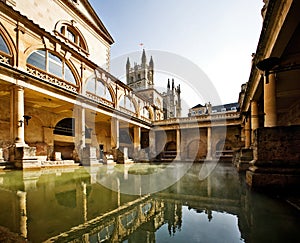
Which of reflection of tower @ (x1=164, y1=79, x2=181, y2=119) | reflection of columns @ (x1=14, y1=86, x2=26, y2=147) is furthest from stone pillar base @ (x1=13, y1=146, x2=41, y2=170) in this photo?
reflection of tower @ (x1=164, y1=79, x2=181, y2=119)

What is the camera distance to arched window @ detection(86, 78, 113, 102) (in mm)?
15923

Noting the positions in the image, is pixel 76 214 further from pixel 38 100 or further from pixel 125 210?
pixel 38 100

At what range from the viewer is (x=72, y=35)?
58.9ft

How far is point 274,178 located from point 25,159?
9.74 metres

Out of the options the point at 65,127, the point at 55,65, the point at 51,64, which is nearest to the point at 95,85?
the point at 55,65

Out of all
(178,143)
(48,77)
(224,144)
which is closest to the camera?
(48,77)

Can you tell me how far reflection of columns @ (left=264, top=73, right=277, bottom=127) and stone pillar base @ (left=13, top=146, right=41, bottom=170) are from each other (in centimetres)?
999

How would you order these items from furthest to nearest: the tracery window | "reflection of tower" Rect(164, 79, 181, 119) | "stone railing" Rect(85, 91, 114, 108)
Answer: "reflection of tower" Rect(164, 79, 181, 119) < the tracery window < "stone railing" Rect(85, 91, 114, 108)

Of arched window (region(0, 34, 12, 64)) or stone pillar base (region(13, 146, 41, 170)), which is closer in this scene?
stone pillar base (region(13, 146, 41, 170))

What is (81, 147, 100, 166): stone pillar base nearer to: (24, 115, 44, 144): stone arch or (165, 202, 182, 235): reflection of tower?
(24, 115, 44, 144): stone arch

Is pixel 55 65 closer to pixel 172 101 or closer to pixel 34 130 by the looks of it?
pixel 34 130

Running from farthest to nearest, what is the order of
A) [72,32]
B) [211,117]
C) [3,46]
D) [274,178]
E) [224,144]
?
Answer: 1. [224,144]
2. [211,117]
3. [72,32]
4. [3,46]
5. [274,178]

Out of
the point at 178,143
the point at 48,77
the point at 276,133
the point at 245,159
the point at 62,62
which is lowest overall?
the point at 178,143

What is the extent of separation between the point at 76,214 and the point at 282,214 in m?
2.91
